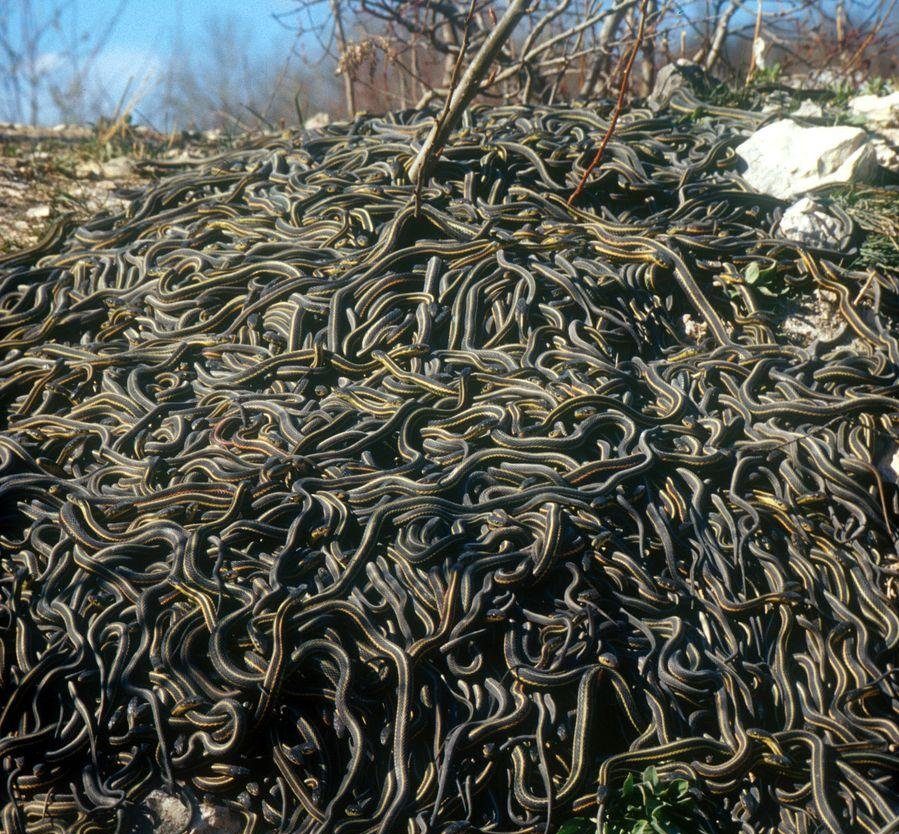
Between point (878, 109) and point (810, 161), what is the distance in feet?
6.99

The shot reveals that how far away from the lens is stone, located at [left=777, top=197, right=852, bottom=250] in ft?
20.3

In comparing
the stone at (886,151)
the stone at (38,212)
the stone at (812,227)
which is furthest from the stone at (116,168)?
the stone at (886,151)

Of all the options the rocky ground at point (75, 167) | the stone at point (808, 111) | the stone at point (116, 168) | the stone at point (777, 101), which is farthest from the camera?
the stone at point (116, 168)

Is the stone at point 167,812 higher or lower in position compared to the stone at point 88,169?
lower

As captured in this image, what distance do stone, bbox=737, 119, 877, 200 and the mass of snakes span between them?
1.12 feet

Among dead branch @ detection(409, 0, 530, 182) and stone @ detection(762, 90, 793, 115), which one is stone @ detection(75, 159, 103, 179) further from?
stone @ detection(762, 90, 793, 115)

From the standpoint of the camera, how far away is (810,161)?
6.57 metres

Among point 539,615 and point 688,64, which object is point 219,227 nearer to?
point 539,615

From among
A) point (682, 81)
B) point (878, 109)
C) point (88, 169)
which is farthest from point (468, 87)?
point (88, 169)

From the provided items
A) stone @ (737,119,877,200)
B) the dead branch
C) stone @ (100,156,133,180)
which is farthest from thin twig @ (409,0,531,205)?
stone @ (100,156,133,180)

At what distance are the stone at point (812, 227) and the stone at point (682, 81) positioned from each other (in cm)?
265

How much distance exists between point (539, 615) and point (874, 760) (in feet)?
5.00

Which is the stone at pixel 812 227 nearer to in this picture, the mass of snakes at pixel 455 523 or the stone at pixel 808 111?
the mass of snakes at pixel 455 523

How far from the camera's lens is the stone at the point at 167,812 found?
3756mm
